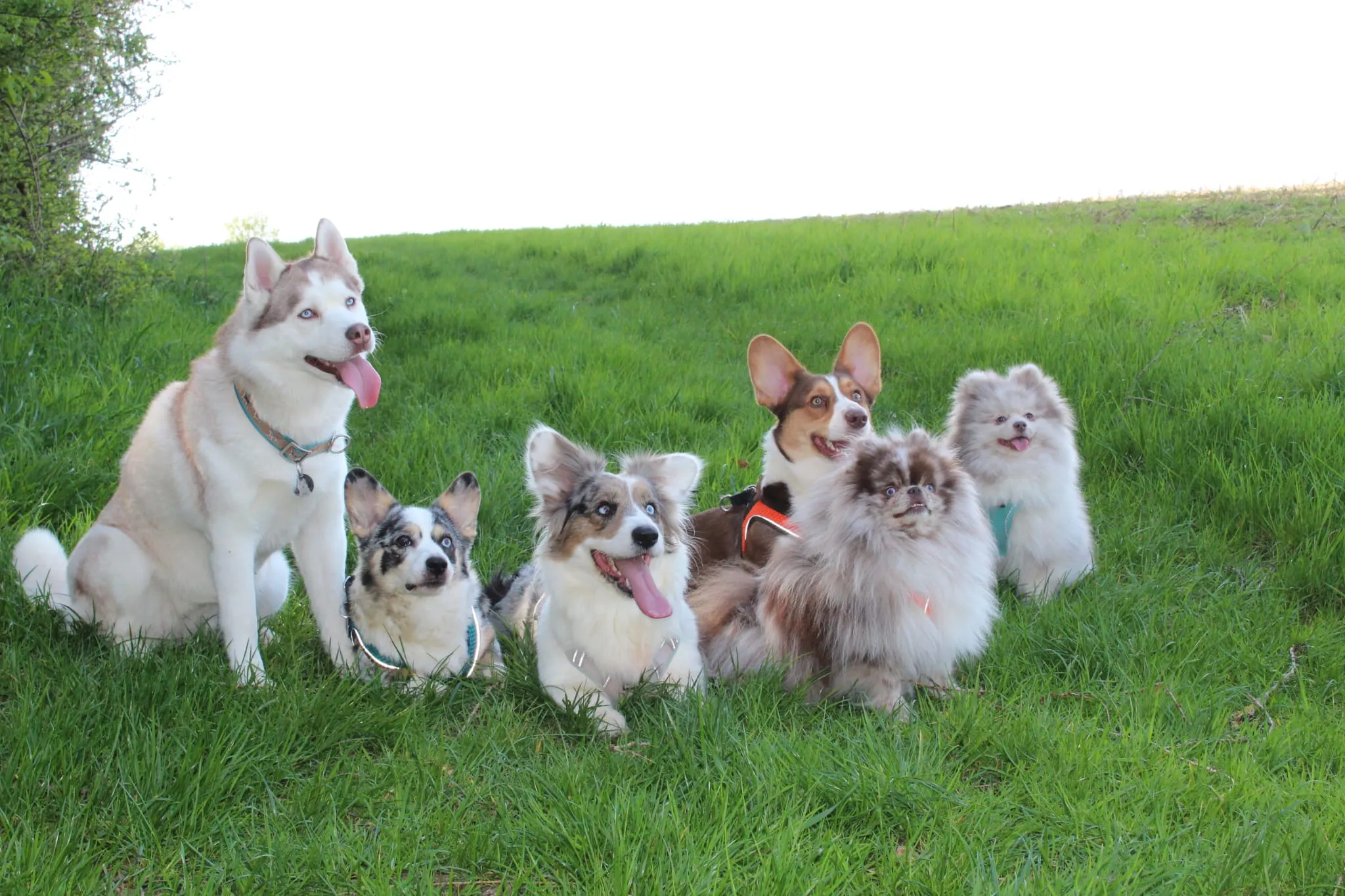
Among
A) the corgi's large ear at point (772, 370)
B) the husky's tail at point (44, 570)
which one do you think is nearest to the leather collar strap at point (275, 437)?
the husky's tail at point (44, 570)

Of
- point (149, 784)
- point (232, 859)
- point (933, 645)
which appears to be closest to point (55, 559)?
point (149, 784)

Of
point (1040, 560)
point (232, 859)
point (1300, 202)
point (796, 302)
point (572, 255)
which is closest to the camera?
point (232, 859)

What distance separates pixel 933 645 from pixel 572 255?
1350cm

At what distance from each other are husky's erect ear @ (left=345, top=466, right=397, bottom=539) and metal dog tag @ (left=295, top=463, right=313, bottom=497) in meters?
0.19

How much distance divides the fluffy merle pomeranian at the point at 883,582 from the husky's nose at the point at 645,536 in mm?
653

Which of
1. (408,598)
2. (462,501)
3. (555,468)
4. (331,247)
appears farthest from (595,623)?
(331,247)

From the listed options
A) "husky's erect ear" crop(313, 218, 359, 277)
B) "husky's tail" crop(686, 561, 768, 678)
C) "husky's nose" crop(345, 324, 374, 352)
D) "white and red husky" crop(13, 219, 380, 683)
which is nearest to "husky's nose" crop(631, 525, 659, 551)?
"husky's tail" crop(686, 561, 768, 678)

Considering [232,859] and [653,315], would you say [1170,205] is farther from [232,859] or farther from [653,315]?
[232,859]

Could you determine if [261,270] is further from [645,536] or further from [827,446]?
[827,446]

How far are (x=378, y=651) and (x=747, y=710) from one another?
1.58m

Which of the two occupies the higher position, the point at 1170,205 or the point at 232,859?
the point at 1170,205

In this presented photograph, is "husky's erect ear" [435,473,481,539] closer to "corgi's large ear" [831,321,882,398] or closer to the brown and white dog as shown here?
the brown and white dog

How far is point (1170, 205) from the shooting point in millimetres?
14789

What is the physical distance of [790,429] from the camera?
4664 mm
